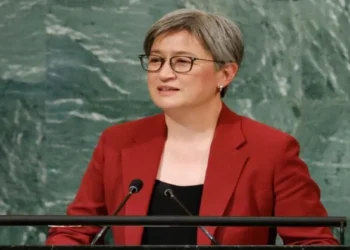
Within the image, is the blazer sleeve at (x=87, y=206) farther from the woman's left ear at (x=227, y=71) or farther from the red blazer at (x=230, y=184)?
the woman's left ear at (x=227, y=71)

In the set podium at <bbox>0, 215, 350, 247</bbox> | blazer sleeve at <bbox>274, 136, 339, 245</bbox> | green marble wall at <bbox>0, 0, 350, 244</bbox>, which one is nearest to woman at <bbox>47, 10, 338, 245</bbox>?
blazer sleeve at <bbox>274, 136, 339, 245</bbox>

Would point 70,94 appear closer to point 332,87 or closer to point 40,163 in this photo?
point 40,163

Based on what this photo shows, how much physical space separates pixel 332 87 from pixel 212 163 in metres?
1.00

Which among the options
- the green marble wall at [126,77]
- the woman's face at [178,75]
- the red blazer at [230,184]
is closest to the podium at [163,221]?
the red blazer at [230,184]

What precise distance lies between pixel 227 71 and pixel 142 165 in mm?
386

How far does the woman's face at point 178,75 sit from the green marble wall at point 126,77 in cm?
86

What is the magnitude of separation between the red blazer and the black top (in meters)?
0.03

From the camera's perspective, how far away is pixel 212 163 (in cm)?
224

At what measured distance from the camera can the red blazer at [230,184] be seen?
216 cm

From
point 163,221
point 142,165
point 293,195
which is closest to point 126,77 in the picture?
point 142,165

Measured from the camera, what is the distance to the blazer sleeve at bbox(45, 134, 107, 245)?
7.16 feet

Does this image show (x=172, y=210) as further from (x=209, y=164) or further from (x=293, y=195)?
(x=293, y=195)

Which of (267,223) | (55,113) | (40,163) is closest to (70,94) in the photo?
(55,113)

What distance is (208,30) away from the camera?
2.18 m
